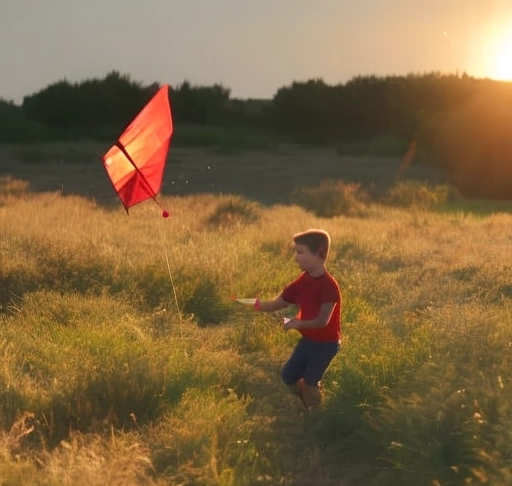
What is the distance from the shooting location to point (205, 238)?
11945 millimetres

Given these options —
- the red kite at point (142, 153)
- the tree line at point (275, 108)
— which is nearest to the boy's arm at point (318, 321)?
the red kite at point (142, 153)

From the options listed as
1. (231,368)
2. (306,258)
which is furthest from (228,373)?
(306,258)

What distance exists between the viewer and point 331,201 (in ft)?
60.6

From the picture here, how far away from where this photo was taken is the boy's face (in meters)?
5.78

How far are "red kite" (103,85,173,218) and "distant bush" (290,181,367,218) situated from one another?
992 centimetres

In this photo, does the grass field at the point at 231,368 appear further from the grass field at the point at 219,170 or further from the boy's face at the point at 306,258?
the grass field at the point at 219,170

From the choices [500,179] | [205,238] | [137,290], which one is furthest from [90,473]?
[500,179]

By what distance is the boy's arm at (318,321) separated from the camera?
5.70 m

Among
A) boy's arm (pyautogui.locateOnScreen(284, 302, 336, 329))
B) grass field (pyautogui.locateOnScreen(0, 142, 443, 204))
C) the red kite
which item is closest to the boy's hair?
boy's arm (pyautogui.locateOnScreen(284, 302, 336, 329))

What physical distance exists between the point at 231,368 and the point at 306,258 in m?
1.13

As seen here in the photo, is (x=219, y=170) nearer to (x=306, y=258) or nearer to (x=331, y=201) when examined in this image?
(x=331, y=201)

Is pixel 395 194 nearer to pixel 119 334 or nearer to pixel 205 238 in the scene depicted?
pixel 205 238

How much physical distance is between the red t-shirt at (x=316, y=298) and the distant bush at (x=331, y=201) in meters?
11.9

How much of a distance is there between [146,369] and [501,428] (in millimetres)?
2233
